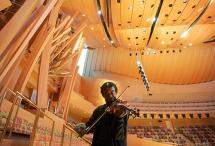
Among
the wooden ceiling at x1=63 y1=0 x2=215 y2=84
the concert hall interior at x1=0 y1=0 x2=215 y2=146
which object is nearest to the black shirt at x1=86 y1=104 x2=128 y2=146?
the concert hall interior at x1=0 y1=0 x2=215 y2=146

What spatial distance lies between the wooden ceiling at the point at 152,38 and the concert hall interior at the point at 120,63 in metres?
0.06

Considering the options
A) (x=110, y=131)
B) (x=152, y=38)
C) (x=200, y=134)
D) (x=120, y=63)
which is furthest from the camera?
(x=120, y=63)

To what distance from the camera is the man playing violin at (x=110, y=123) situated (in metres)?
1.69

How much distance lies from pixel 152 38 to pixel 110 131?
13810 millimetres

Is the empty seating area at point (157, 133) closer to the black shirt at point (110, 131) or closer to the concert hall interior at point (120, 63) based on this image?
the concert hall interior at point (120, 63)

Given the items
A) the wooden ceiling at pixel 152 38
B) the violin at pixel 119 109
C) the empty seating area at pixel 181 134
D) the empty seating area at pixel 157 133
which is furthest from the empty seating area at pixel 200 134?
the violin at pixel 119 109

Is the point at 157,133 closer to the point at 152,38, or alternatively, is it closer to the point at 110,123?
the point at 152,38

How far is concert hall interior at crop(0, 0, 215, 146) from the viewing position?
Answer: 17.0 ft

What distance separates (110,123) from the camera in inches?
70.2

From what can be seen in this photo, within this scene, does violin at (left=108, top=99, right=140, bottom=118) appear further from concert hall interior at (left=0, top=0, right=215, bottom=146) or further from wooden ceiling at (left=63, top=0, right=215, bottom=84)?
wooden ceiling at (left=63, top=0, right=215, bottom=84)

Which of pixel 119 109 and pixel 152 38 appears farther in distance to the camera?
pixel 152 38

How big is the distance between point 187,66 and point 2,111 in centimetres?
1647

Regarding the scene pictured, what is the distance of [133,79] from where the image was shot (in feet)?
60.8

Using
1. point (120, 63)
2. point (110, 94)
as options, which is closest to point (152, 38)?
point (120, 63)
